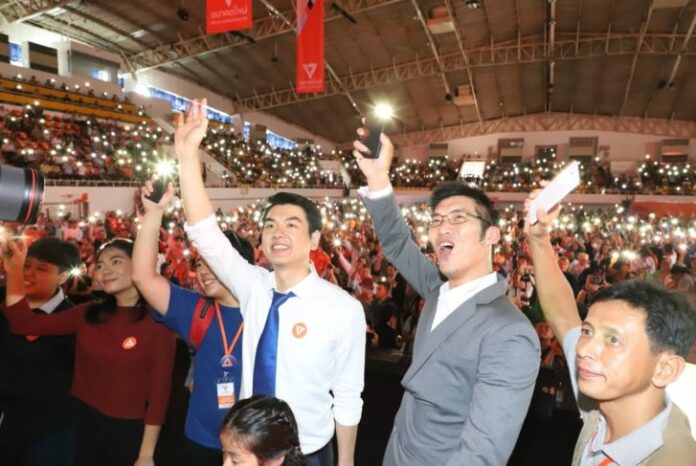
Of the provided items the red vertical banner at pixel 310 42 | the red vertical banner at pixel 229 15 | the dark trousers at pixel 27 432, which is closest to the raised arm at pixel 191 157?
the dark trousers at pixel 27 432

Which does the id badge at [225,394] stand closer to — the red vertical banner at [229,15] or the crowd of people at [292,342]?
the crowd of people at [292,342]

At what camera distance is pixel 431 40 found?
20516mm

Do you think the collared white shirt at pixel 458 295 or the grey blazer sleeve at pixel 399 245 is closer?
the collared white shirt at pixel 458 295

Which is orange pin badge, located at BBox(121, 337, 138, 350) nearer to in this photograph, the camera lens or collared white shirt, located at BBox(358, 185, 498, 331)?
the camera lens

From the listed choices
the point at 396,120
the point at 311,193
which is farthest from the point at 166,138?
the point at 396,120

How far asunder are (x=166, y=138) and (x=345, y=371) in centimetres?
1969

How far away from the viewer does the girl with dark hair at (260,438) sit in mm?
1255

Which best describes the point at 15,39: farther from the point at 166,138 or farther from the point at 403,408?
the point at 403,408

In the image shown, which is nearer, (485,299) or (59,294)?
(485,299)

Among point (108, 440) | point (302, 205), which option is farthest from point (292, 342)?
point (108, 440)

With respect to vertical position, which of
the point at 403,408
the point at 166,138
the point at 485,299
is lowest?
the point at 403,408

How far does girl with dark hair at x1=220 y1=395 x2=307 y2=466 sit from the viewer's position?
1255mm

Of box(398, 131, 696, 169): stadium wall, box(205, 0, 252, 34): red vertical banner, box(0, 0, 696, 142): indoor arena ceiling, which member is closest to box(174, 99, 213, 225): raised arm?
box(205, 0, 252, 34): red vertical banner

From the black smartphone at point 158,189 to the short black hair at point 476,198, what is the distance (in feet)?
3.44
